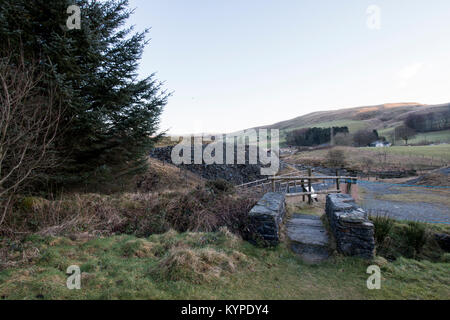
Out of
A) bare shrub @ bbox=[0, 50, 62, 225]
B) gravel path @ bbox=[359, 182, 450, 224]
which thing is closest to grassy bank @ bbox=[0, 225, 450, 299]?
bare shrub @ bbox=[0, 50, 62, 225]

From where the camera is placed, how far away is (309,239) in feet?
16.4

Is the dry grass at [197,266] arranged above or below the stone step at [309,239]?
above

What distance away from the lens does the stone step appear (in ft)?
14.5

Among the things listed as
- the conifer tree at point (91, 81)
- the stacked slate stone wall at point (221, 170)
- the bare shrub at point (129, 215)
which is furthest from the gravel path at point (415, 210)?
the stacked slate stone wall at point (221, 170)

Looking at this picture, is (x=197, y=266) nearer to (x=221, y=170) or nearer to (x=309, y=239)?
(x=309, y=239)

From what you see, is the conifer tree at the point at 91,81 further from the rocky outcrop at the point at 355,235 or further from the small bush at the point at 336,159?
the small bush at the point at 336,159

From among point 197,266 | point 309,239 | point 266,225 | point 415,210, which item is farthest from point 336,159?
point 197,266

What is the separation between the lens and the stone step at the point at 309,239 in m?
4.42

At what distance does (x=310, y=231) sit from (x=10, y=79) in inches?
320

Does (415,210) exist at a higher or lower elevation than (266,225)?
lower
